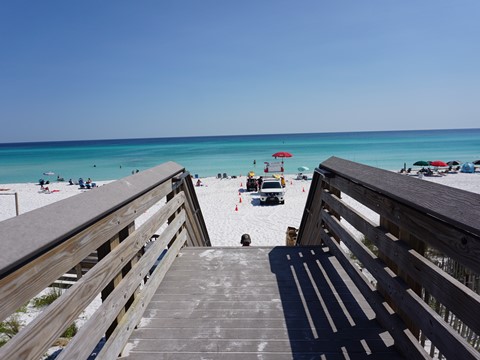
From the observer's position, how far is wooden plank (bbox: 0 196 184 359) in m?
1.20

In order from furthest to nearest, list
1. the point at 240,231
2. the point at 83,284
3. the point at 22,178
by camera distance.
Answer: the point at 22,178 < the point at 240,231 < the point at 83,284

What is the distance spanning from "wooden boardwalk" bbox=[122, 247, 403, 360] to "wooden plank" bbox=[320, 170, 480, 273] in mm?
987

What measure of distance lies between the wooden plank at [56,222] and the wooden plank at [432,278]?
175cm

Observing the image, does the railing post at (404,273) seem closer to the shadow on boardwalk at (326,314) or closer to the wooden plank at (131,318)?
the shadow on boardwalk at (326,314)

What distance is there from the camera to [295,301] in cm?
315

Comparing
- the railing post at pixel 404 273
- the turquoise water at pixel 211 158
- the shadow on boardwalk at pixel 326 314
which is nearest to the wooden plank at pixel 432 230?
the railing post at pixel 404 273

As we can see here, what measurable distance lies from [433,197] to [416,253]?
42 cm

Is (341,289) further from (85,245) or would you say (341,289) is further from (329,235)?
(85,245)

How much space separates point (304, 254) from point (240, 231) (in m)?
8.33

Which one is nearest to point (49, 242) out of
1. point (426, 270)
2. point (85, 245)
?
point (85, 245)

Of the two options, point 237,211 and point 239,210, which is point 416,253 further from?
point 239,210

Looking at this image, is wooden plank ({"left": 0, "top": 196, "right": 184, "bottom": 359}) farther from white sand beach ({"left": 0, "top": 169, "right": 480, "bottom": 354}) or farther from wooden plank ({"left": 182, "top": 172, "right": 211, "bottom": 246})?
white sand beach ({"left": 0, "top": 169, "right": 480, "bottom": 354})

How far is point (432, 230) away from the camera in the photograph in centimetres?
170

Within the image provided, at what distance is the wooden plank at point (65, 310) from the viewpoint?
1200 millimetres
